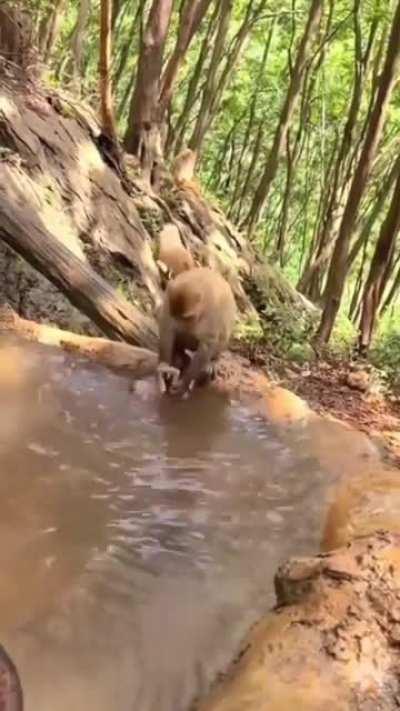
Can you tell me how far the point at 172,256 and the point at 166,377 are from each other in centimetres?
312

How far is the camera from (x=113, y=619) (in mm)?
3613

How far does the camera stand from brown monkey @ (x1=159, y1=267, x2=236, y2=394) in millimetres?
6375

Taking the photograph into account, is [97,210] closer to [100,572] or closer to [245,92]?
[100,572]

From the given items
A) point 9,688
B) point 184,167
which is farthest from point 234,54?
point 9,688

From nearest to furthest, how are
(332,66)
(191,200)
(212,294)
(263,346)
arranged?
(212,294), (263,346), (191,200), (332,66)

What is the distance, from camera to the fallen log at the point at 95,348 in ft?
21.2

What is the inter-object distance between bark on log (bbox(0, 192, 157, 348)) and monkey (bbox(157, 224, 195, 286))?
179 centimetres

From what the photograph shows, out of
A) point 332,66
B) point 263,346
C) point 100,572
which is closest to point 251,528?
point 100,572

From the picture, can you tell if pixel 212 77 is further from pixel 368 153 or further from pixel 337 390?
pixel 337 390

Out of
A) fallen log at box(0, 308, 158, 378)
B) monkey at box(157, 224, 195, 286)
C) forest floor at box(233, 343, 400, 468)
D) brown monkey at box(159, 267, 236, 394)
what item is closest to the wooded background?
forest floor at box(233, 343, 400, 468)

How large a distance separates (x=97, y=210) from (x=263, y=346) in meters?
2.31

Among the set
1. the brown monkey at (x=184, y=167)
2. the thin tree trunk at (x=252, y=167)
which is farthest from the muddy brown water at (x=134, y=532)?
the thin tree trunk at (x=252, y=167)

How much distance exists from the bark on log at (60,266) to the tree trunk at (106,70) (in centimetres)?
246

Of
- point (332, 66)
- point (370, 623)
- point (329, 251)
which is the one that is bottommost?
point (329, 251)
